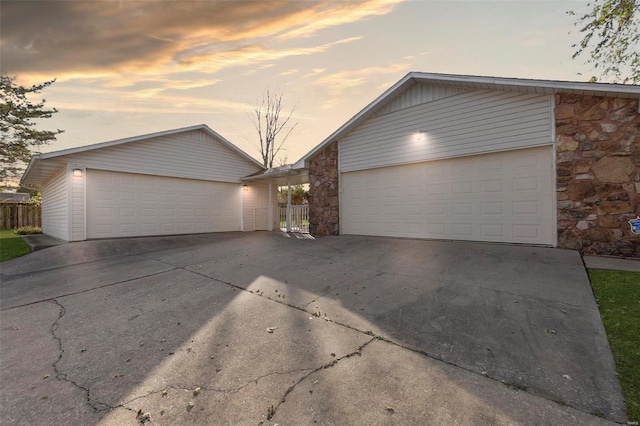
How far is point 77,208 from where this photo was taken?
956 cm

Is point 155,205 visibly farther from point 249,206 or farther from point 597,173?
point 597,173

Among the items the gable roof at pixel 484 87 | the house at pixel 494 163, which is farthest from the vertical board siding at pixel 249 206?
the house at pixel 494 163

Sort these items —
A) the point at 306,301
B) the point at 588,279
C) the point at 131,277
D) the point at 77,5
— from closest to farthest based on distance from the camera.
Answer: the point at 306,301, the point at 588,279, the point at 131,277, the point at 77,5

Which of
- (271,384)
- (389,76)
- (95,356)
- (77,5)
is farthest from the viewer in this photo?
(389,76)

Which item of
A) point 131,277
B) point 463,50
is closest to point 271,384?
point 131,277

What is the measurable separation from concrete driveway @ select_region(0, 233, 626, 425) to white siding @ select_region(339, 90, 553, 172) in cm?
307

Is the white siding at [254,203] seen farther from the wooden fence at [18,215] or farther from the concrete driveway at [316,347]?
the wooden fence at [18,215]

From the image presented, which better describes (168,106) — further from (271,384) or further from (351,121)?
(271,384)

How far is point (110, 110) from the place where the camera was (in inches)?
472

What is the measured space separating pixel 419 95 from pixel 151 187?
1038 centimetres

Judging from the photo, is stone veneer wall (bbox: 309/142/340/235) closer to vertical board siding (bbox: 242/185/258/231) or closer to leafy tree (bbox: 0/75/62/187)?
vertical board siding (bbox: 242/185/258/231)

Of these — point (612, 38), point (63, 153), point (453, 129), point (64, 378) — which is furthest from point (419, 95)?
point (63, 153)

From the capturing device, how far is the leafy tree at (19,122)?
50.8ft

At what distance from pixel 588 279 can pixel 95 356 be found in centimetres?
651
